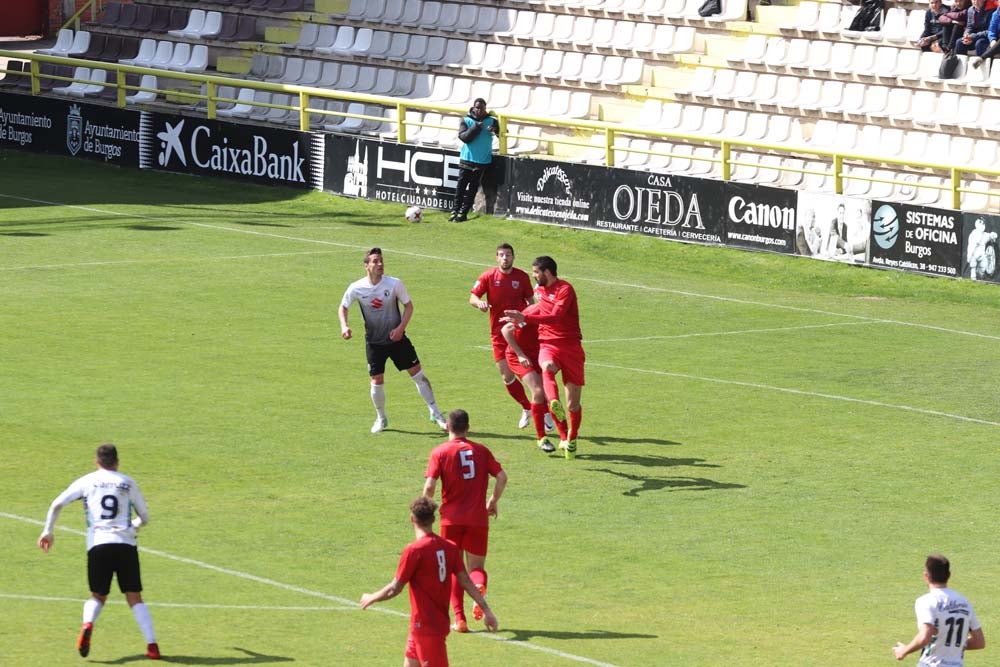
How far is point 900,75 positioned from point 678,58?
5630 millimetres

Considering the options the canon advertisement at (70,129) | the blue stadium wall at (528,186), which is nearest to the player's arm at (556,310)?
the blue stadium wall at (528,186)

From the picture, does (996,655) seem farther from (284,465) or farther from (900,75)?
(900,75)

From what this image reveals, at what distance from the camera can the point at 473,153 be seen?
34188mm

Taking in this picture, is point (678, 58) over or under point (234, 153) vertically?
over

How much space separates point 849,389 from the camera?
22641 mm

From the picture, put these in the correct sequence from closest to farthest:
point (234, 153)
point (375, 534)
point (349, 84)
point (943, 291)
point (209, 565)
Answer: point (209, 565)
point (375, 534)
point (943, 291)
point (234, 153)
point (349, 84)

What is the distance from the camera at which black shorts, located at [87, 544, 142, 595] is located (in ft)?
41.0

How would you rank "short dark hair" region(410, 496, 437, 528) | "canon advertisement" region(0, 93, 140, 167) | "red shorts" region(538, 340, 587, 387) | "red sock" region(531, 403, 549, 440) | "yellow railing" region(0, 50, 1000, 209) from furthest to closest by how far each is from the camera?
1. "canon advertisement" region(0, 93, 140, 167)
2. "yellow railing" region(0, 50, 1000, 209)
3. "red sock" region(531, 403, 549, 440)
4. "red shorts" region(538, 340, 587, 387)
5. "short dark hair" region(410, 496, 437, 528)

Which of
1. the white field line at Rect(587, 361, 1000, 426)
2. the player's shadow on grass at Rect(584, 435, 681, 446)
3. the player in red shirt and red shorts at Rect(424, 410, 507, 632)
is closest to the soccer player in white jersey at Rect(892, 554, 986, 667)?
the player in red shirt and red shorts at Rect(424, 410, 507, 632)

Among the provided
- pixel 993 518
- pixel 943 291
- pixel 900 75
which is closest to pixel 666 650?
pixel 993 518

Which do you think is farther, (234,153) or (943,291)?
(234,153)

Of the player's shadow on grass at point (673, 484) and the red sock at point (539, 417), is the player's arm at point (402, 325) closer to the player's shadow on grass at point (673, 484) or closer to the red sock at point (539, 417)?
the red sock at point (539, 417)

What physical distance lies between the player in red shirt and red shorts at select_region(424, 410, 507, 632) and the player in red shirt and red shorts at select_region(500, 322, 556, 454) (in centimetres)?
545

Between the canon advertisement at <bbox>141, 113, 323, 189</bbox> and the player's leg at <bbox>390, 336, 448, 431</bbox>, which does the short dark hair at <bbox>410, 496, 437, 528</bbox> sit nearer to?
the player's leg at <bbox>390, 336, 448, 431</bbox>
